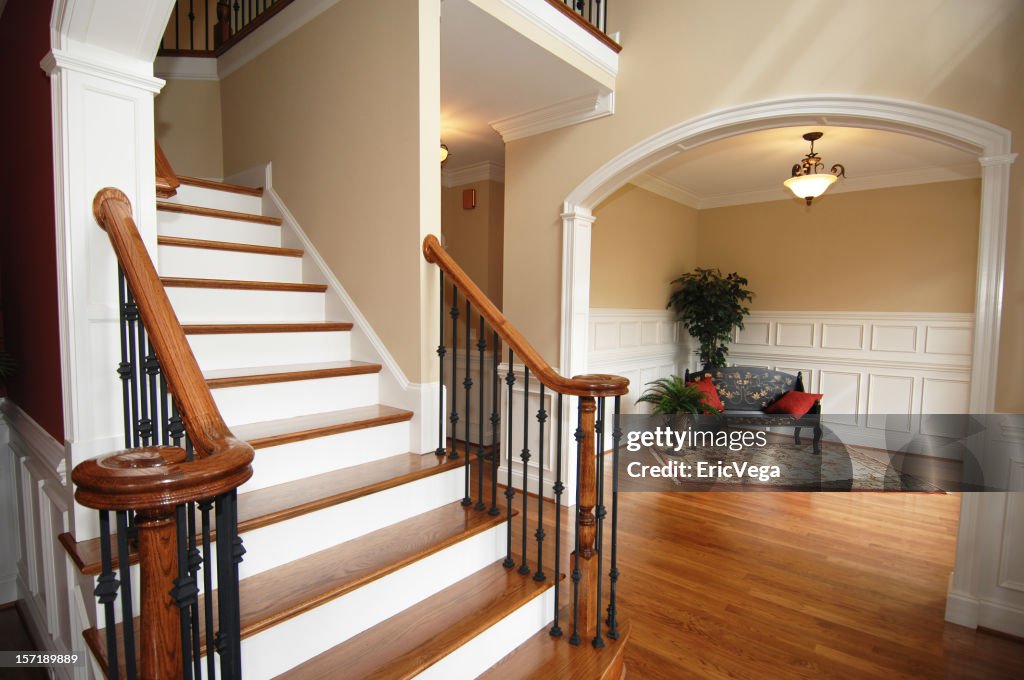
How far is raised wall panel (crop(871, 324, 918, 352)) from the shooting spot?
18.1 ft

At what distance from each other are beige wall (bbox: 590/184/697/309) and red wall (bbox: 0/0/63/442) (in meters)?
4.10

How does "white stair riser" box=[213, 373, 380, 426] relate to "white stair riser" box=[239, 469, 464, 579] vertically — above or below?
above

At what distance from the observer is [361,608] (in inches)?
65.7

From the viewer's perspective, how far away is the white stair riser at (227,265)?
2.57 meters

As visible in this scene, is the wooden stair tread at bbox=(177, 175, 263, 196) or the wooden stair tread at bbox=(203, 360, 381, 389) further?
the wooden stair tread at bbox=(177, 175, 263, 196)

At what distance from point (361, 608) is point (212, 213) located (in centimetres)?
231

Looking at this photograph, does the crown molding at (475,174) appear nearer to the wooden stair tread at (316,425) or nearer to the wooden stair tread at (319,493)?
the wooden stair tread at (316,425)

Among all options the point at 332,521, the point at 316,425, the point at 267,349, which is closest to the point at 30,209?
the point at 267,349

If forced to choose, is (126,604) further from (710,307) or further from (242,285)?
(710,307)

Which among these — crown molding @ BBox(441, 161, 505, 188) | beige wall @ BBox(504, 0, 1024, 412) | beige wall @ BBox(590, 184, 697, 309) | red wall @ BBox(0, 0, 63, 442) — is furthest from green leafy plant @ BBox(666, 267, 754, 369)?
red wall @ BBox(0, 0, 63, 442)

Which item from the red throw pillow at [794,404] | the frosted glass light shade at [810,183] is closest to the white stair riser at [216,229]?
the frosted glass light shade at [810,183]

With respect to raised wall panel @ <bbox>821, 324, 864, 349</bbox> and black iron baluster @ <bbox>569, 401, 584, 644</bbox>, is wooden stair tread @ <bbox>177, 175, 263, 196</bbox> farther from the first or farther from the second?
raised wall panel @ <bbox>821, 324, 864, 349</bbox>

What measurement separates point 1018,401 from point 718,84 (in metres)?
2.25

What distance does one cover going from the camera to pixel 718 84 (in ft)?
10.1
